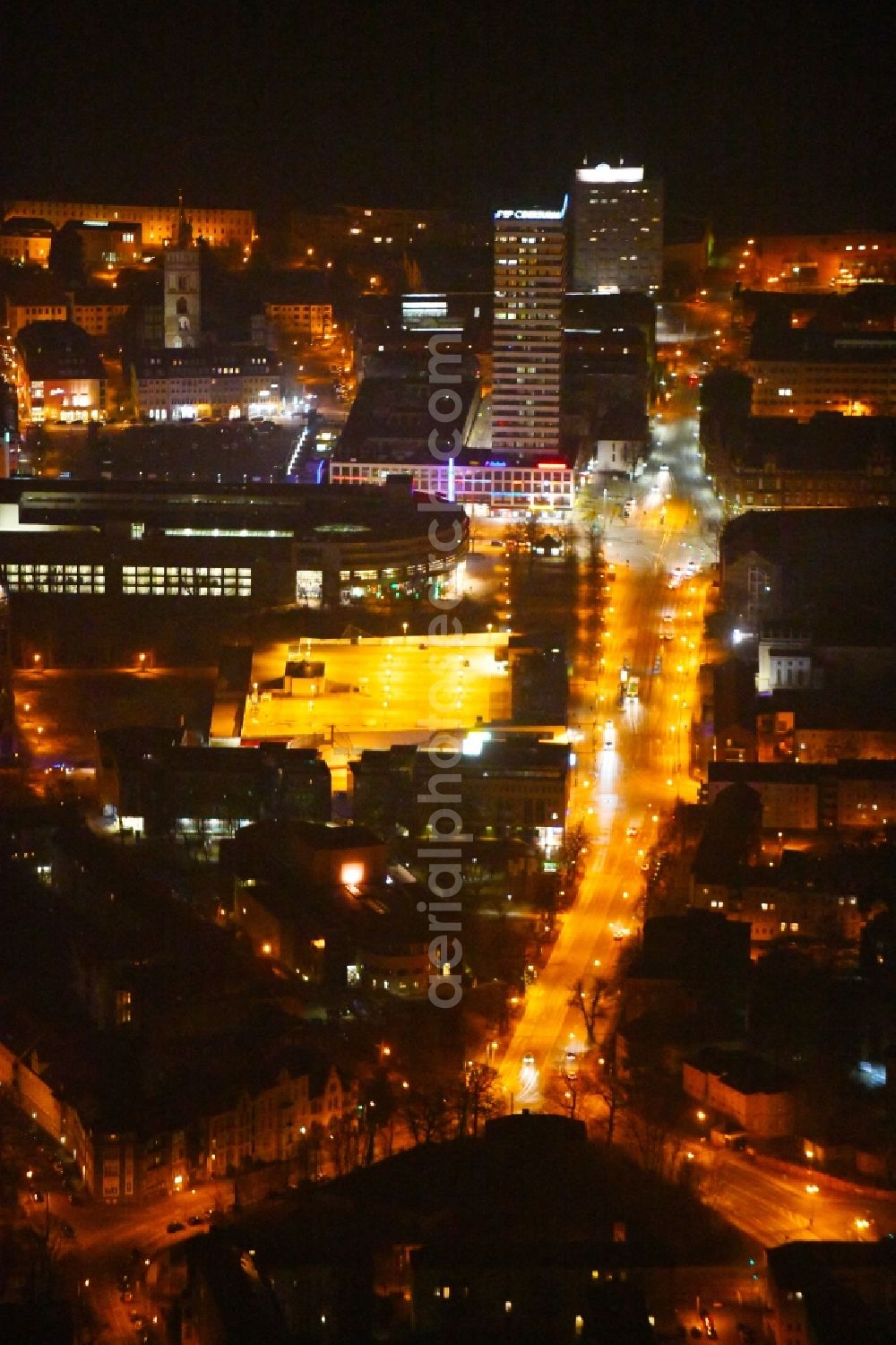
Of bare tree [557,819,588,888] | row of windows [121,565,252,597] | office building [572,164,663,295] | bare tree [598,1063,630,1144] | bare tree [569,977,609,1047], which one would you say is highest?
office building [572,164,663,295]

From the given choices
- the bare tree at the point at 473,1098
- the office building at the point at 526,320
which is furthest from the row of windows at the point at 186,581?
the bare tree at the point at 473,1098

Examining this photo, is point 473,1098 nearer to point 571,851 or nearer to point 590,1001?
point 590,1001

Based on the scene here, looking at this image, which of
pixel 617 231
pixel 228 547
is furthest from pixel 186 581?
pixel 617 231

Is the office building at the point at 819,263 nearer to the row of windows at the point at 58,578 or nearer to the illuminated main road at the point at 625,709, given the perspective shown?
the illuminated main road at the point at 625,709

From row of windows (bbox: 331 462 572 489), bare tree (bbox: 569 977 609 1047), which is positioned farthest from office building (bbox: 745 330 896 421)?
bare tree (bbox: 569 977 609 1047)

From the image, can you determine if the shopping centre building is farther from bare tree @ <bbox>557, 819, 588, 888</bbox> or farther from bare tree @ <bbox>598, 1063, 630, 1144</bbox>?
bare tree @ <bbox>598, 1063, 630, 1144</bbox>
